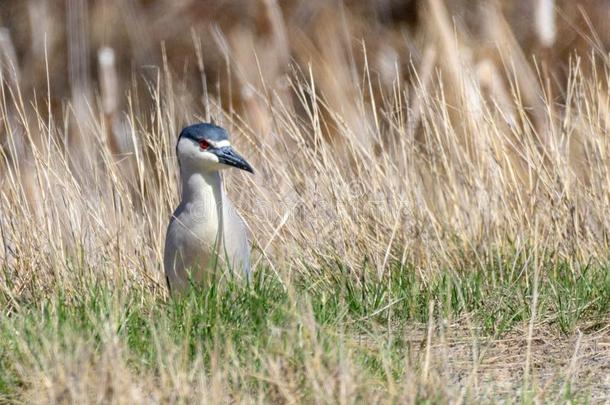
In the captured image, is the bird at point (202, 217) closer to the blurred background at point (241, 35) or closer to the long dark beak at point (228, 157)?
the long dark beak at point (228, 157)

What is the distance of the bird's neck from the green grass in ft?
1.39

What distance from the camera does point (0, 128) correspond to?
10.0 meters

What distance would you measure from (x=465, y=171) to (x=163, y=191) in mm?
1402

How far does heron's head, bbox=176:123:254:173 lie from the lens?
17.3 feet

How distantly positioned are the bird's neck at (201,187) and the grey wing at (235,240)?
0.06 metres

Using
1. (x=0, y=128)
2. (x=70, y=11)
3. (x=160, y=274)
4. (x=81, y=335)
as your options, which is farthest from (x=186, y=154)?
(x=70, y=11)

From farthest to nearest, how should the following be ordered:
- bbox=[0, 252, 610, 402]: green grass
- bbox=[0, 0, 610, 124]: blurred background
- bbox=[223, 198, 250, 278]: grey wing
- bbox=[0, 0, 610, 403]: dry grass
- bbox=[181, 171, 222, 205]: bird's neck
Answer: bbox=[0, 0, 610, 124]: blurred background, bbox=[181, 171, 222, 205]: bird's neck, bbox=[223, 198, 250, 278]: grey wing, bbox=[0, 0, 610, 403]: dry grass, bbox=[0, 252, 610, 402]: green grass

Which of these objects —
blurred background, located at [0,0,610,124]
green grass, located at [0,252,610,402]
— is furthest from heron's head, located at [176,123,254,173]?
blurred background, located at [0,0,610,124]

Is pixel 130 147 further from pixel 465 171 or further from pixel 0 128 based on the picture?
pixel 465 171

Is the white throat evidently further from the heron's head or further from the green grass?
the green grass

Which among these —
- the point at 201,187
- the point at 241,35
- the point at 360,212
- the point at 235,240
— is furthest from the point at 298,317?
the point at 241,35

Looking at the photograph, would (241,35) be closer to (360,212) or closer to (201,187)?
(360,212)

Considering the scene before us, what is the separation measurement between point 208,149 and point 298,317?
1719mm

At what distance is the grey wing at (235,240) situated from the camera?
206 inches
